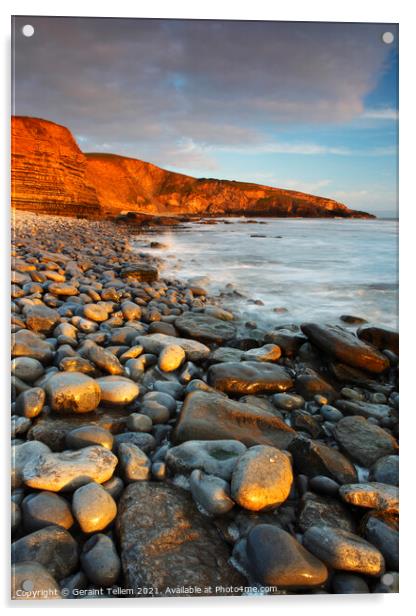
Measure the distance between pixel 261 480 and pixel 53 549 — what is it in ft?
2.49

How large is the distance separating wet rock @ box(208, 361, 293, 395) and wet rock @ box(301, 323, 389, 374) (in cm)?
33

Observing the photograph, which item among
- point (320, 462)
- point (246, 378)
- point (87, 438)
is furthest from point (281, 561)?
point (246, 378)

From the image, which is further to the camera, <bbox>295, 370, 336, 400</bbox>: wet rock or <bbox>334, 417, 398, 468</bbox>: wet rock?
<bbox>295, 370, 336, 400</bbox>: wet rock

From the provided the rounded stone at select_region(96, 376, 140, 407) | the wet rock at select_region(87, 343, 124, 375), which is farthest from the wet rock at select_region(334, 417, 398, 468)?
the wet rock at select_region(87, 343, 124, 375)

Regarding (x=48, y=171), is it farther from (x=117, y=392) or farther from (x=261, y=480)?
(x=261, y=480)

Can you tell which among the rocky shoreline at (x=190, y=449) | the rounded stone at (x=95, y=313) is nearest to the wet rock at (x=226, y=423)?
the rocky shoreline at (x=190, y=449)

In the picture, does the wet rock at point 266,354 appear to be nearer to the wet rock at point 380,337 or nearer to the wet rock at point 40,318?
the wet rock at point 380,337

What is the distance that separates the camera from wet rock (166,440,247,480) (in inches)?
65.1

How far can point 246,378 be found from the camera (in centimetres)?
226

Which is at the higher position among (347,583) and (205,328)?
(205,328)

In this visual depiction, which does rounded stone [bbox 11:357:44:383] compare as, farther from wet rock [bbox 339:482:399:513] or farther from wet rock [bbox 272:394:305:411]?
wet rock [bbox 339:482:399:513]

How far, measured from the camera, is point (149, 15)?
2047mm

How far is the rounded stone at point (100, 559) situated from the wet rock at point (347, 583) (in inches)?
30.8

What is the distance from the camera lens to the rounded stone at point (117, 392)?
2010mm
